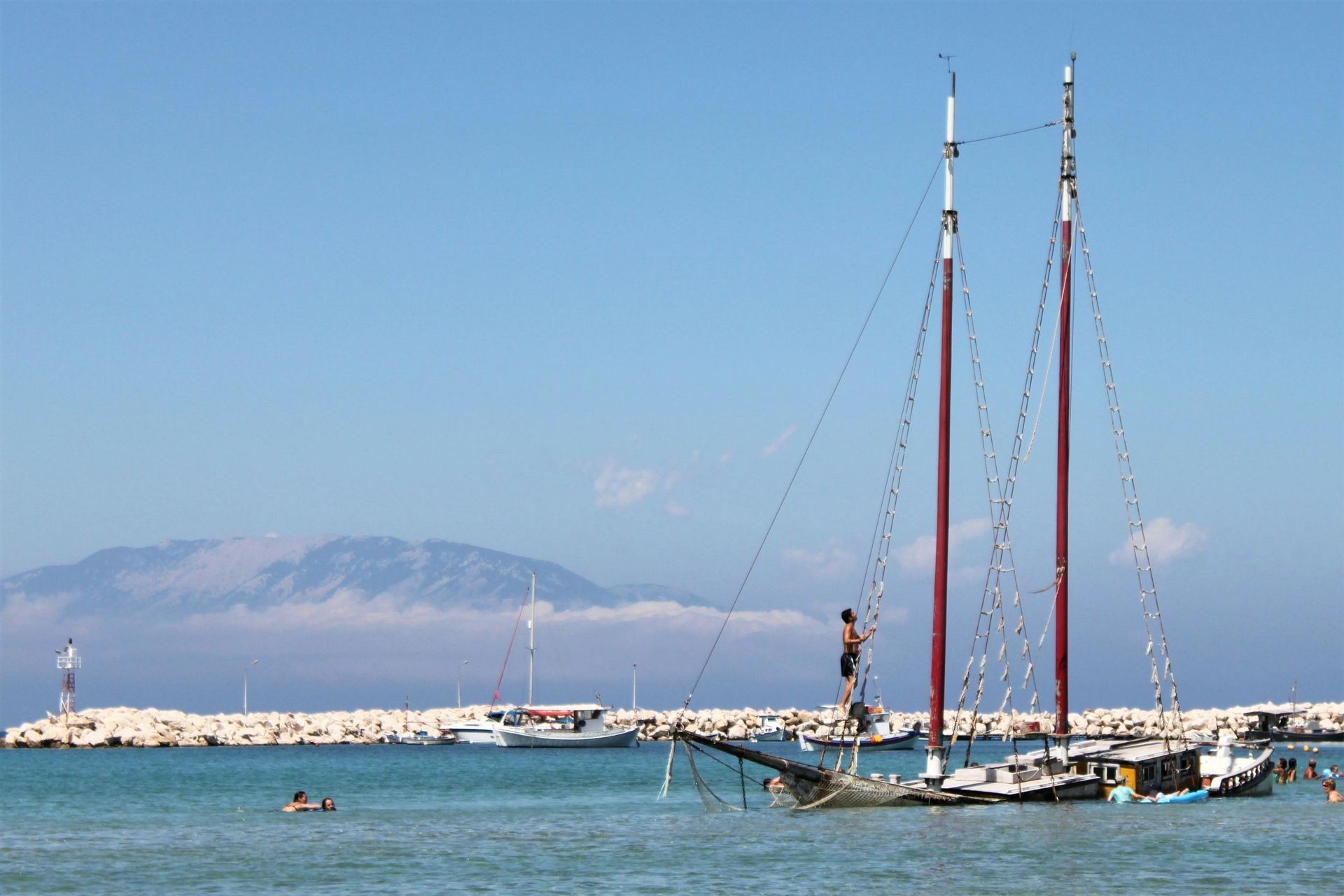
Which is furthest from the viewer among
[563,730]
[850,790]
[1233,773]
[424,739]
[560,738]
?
[424,739]

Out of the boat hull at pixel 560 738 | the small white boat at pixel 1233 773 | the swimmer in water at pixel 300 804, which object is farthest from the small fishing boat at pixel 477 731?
the small white boat at pixel 1233 773

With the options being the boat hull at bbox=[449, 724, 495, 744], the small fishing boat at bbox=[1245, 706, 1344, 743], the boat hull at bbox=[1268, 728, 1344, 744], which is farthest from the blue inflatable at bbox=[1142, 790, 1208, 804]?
the boat hull at bbox=[449, 724, 495, 744]

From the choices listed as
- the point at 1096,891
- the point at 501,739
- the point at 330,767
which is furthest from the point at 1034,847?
the point at 501,739

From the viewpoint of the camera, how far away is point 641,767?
4176 inches

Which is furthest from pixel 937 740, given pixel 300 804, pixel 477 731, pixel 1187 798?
pixel 477 731

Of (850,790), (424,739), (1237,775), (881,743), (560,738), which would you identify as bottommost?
(424,739)

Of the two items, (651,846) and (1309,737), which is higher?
(651,846)

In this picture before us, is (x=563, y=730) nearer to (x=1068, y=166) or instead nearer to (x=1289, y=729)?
(x=1289, y=729)

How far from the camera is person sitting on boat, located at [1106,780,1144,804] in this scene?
5234 centimetres

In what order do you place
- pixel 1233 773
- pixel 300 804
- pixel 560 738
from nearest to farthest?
pixel 1233 773
pixel 300 804
pixel 560 738

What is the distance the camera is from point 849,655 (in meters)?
47.3

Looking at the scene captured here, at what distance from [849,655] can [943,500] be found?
5727 mm

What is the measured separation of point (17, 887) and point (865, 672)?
21981mm

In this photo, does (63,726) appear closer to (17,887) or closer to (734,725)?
(734,725)
